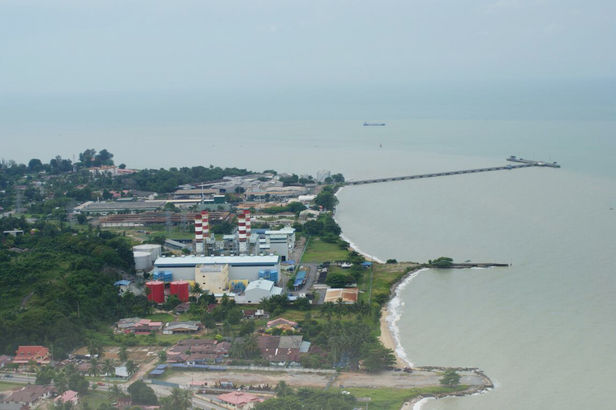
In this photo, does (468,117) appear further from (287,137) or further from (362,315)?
(362,315)

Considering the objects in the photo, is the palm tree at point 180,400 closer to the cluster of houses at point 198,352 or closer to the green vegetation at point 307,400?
the green vegetation at point 307,400

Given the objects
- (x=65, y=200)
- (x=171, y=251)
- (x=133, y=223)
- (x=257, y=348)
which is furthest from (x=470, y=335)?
(x=65, y=200)

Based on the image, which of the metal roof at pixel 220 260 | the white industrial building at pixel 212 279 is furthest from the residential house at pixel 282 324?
the metal roof at pixel 220 260

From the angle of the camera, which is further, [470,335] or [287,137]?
[287,137]

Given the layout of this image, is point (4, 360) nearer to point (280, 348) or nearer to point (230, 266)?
point (280, 348)

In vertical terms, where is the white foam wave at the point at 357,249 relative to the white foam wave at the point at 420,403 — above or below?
above

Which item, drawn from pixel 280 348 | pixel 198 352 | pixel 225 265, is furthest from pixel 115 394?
→ pixel 225 265

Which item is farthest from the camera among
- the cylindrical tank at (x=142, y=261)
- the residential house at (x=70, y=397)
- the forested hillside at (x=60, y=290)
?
the cylindrical tank at (x=142, y=261)
